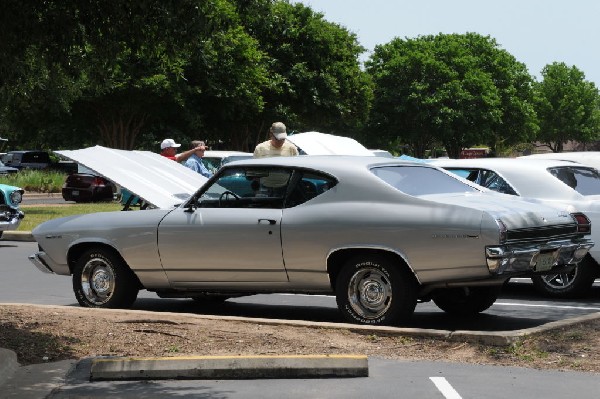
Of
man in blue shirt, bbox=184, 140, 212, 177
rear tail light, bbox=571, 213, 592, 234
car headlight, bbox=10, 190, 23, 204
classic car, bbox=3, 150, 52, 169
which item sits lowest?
rear tail light, bbox=571, 213, 592, 234

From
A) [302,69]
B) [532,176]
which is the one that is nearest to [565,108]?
[302,69]

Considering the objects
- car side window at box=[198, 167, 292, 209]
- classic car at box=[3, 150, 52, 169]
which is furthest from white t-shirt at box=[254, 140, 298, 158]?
classic car at box=[3, 150, 52, 169]

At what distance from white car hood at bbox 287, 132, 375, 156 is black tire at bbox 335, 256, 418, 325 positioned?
6.14m

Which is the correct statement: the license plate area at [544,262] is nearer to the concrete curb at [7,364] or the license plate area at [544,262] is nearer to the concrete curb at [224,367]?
the concrete curb at [224,367]

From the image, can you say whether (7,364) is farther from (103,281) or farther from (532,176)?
(532,176)

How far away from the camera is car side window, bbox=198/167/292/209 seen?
1089cm

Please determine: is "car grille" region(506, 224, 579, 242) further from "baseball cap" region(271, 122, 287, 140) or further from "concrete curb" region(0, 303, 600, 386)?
"baseball cap" region(271, 122, 287, 140)

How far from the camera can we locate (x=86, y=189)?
144 feet

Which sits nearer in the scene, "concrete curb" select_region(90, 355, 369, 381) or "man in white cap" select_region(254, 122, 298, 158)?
"concrete curb" select_region(90, 355, 369, 381)

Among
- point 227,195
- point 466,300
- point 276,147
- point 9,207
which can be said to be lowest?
point 466,300

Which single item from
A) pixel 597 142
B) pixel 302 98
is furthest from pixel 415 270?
pixel 597 142

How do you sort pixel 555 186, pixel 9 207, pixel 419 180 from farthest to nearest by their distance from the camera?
pixel 9 207
pixel 555 186
pixel 419 180

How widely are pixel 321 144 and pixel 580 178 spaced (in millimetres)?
4928

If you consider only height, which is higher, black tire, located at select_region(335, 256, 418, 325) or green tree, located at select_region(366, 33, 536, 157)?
green tree, located at select_region(366, 33, 536, 157)
